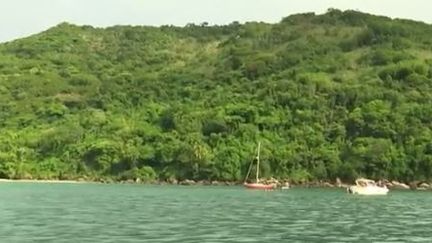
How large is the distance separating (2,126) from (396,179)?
306 feet

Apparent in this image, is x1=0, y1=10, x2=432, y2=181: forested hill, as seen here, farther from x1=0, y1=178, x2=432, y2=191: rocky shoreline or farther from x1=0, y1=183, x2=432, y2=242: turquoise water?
x1=0, y1=183, x2=432, y2=242: turquoise water

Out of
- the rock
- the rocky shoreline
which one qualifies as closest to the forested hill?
the rocky shoreline

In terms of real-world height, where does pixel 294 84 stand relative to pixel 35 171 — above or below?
above

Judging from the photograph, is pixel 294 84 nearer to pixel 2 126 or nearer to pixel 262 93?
pixel 262 93

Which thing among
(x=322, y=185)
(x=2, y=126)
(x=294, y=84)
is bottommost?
(x=322, y=185)

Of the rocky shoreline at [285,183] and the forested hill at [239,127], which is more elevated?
the forested hill at [239,127]

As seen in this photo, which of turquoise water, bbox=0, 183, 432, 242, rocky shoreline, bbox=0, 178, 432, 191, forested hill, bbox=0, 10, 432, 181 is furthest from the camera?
forested hill, bbox=0, 10, 432, 181

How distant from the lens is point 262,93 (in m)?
179

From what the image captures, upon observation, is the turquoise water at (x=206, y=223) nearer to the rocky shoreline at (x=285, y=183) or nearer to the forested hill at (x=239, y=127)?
the rocky shoreline at (x=285, y=183)

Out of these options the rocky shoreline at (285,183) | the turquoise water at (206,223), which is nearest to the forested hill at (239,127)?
the rocky shoreline at (285,183)

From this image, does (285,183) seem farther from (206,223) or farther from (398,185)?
(206,223)

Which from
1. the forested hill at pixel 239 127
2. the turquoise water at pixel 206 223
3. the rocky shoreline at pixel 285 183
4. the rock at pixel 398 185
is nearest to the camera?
the turquoise water at pixel 206 223

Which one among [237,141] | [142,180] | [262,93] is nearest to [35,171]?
[142,180]

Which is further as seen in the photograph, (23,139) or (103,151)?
(23,139)
